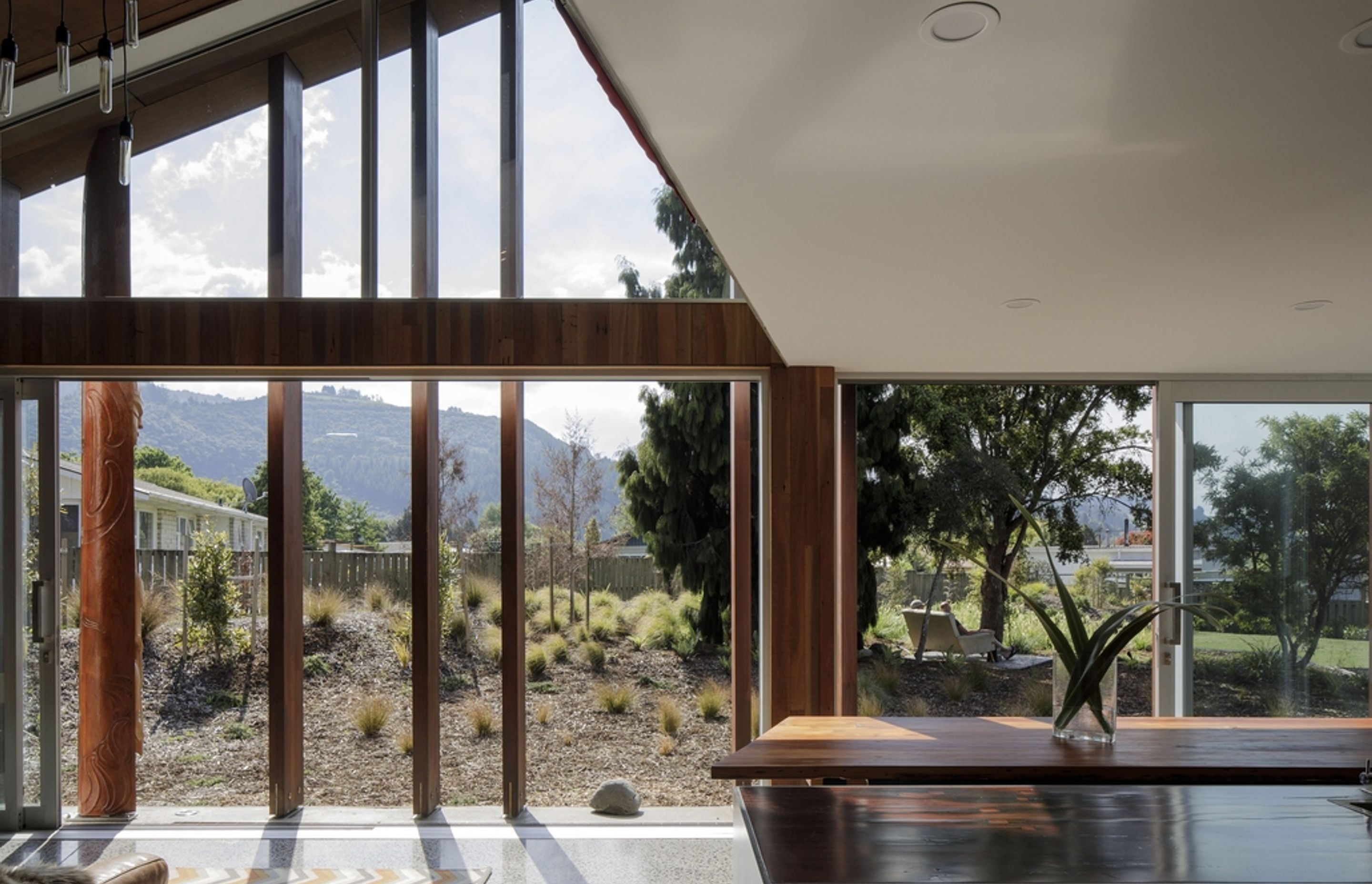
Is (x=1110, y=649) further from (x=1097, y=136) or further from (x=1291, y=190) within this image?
(x=1097, y=136)

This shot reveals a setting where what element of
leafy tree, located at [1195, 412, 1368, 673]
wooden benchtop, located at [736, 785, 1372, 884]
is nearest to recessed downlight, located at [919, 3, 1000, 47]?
wooden benchtop, located at [736, 785, 1372, 884]

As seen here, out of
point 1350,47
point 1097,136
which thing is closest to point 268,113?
point 1097,136

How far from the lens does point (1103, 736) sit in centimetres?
279

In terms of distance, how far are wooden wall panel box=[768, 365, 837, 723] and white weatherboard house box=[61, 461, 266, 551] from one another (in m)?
2.50

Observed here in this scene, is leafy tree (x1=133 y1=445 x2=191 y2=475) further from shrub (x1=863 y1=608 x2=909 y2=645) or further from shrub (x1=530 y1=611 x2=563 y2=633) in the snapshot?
shrub (x1=863 y1=608 x2=909 y2=645)

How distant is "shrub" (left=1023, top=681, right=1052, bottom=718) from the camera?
461cm

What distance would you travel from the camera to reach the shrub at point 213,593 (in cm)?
473

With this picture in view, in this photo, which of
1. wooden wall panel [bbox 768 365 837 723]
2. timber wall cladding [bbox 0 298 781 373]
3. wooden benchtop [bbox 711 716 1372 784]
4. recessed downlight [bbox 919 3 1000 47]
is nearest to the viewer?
recessed downlight [bbox 919 3 1000 47]

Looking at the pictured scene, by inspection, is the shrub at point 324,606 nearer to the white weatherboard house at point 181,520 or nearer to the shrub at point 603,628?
the white weatherboard house at point 181,520

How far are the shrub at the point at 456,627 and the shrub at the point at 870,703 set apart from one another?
6.23 feet

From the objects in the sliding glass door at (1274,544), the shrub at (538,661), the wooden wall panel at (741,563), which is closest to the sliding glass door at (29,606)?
the shrub at (538,661)

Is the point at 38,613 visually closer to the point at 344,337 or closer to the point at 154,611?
the point at 154,611

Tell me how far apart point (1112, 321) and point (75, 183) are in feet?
15.1

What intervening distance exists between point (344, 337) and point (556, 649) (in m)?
1.76
